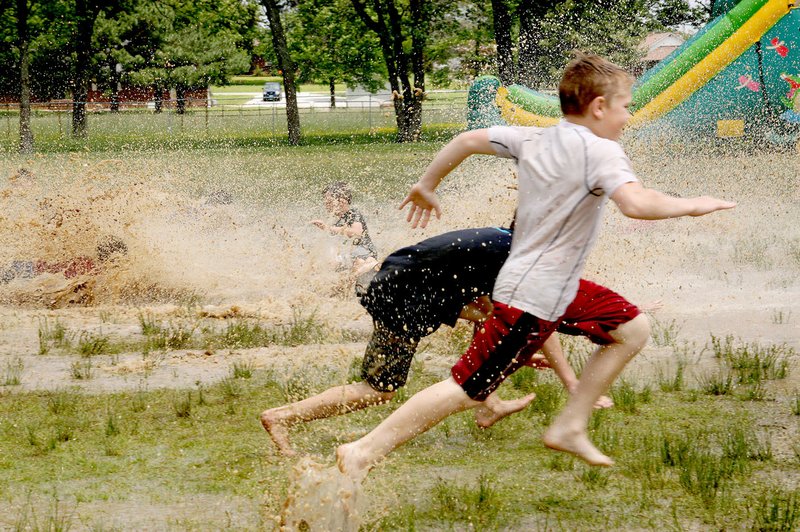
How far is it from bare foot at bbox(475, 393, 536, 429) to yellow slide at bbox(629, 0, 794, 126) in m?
12.9

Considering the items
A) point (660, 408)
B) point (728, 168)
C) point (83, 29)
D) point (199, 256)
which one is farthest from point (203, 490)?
point (83, 29)

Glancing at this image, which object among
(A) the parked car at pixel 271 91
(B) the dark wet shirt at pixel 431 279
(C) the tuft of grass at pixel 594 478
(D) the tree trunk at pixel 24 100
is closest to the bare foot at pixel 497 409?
(C) the tuft of grass at pixel 594 478

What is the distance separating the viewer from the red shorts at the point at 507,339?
361cm

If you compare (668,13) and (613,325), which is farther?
(668,13)

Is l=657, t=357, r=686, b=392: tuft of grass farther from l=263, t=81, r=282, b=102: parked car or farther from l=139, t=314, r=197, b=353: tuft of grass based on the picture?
l=263, t=81, r=282, b=102: parked car

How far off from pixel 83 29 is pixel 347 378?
33.0 m

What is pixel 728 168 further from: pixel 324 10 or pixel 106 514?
pixel 324 10

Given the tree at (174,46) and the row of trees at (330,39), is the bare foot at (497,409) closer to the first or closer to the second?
the row of trees at (330,39)

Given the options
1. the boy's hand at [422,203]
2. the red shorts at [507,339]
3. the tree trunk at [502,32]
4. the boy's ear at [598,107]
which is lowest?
the red shorts at [507,339]

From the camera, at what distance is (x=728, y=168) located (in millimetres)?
15422

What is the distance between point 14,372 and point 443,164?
3372 millimetres

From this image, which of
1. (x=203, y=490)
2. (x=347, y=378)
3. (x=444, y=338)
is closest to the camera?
(x=203, y=490)

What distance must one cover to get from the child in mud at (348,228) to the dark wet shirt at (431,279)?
16.5 feet

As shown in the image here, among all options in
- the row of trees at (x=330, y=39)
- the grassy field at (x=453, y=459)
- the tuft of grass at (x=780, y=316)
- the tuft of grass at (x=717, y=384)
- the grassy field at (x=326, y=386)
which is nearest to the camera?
the grassy field at (x=453, y=459)
